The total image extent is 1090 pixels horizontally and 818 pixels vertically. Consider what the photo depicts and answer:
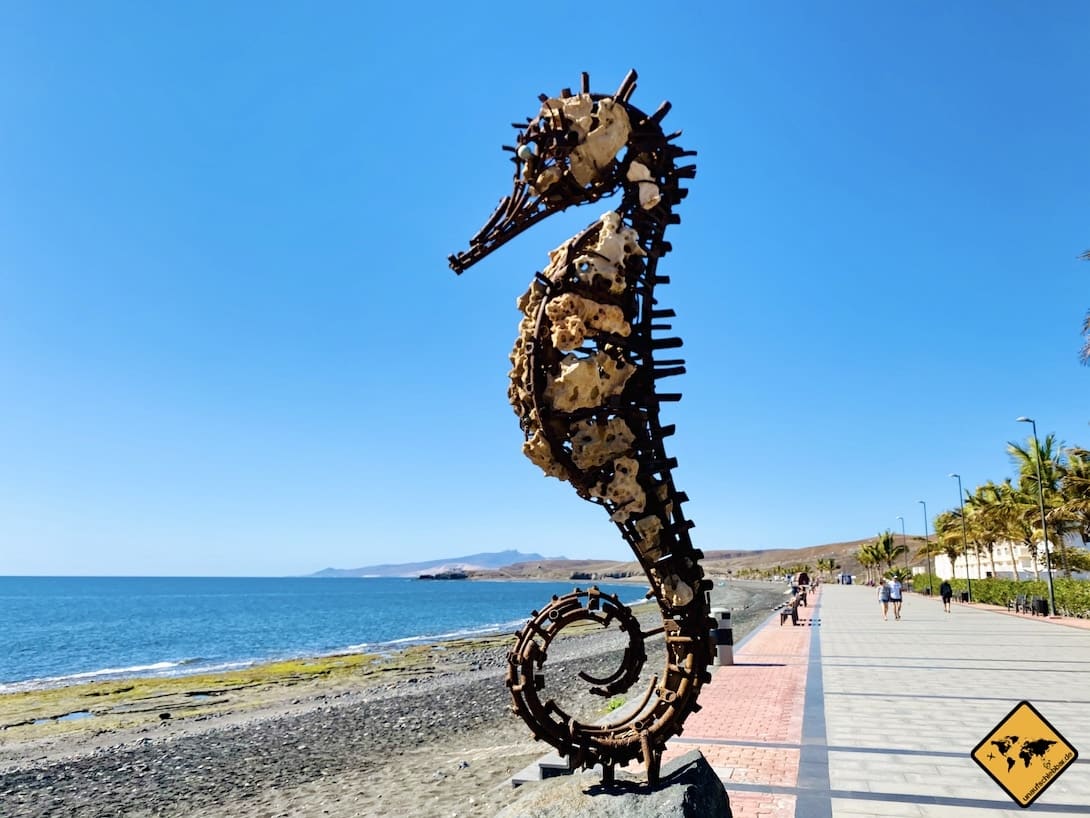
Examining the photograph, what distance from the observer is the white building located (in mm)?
43438

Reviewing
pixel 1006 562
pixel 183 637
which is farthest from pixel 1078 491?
pixel 183 637

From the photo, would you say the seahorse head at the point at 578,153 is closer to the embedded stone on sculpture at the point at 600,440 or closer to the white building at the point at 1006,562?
the embedded stone on sculpture at the point at 600,440

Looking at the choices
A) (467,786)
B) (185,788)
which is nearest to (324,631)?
(185,788)

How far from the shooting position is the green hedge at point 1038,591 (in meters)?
27.8

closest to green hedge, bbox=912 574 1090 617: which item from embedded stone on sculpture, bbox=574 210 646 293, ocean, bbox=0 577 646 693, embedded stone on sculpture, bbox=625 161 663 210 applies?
ocean, bbox=0 577 646 693

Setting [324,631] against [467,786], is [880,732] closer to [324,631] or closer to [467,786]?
[467,786]

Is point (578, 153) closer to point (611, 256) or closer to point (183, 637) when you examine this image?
point (611, 256)

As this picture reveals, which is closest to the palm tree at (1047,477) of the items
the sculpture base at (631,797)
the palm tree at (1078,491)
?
the palm tree at (1078,491)

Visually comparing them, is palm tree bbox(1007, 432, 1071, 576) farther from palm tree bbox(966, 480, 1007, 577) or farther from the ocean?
the ocean

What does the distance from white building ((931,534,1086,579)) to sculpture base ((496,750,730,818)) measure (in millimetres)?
40617

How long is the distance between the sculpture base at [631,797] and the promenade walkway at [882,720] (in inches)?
70.0

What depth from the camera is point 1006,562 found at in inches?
2111

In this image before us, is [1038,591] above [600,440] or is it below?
below

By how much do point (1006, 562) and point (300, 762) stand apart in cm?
5601
